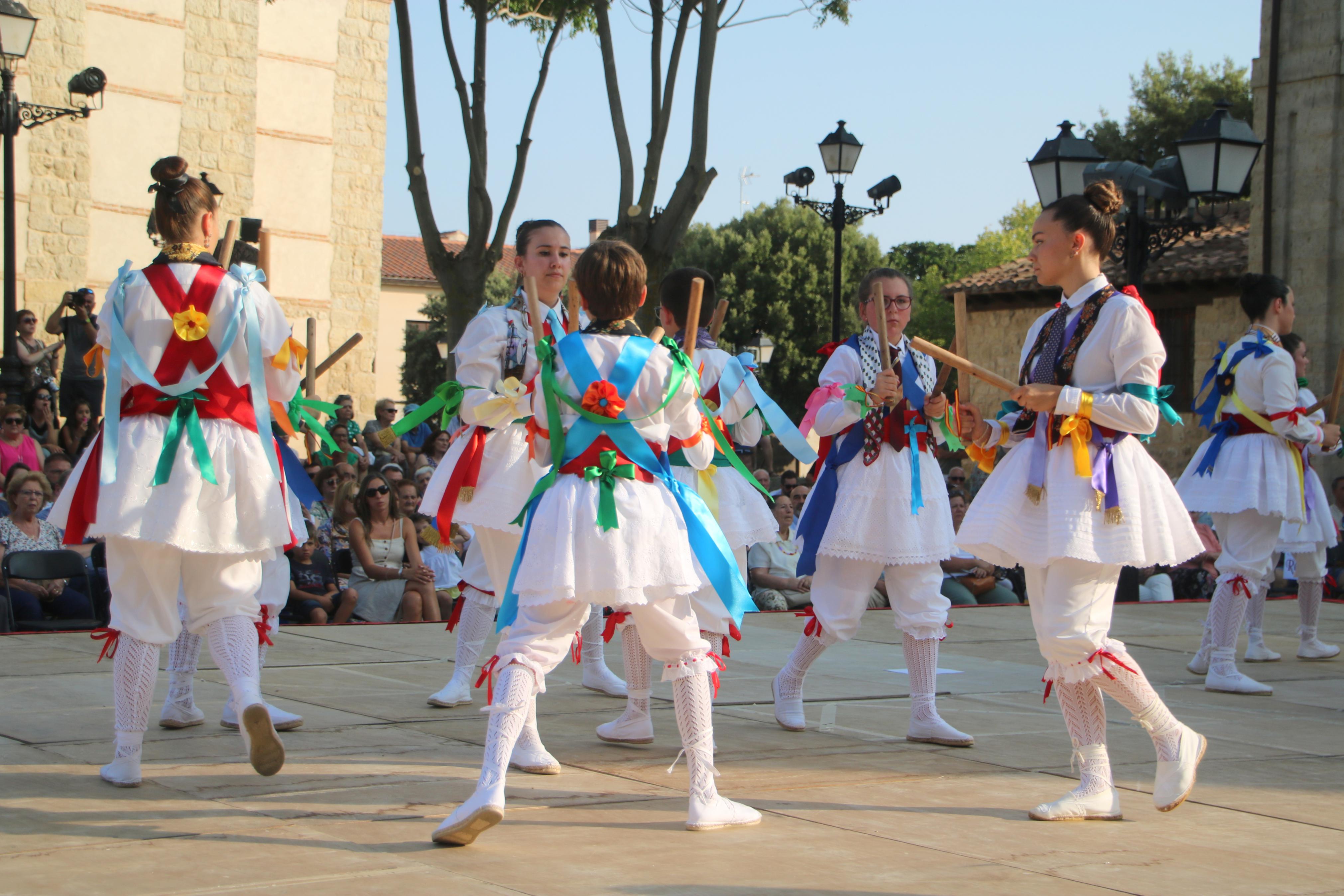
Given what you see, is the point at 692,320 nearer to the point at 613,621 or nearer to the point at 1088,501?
the point at 1088,501

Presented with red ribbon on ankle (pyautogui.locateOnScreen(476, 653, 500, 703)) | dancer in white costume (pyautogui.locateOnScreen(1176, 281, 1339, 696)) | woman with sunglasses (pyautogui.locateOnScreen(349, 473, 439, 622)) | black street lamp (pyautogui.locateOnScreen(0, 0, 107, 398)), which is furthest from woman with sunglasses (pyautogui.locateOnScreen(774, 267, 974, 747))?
black street lamp (pyautogui.locateOnScreen(0, 0, 107, 398))

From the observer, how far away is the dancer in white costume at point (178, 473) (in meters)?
4.42

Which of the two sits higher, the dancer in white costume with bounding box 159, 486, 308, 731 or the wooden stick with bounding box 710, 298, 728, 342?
the wooden stick with bounding box 710, 298, 728, 342

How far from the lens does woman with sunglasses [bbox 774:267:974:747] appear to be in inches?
222

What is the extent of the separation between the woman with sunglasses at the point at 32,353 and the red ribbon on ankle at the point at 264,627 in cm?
776

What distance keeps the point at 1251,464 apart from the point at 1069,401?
3.68 metres

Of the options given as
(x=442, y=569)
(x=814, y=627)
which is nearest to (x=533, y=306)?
(x=814, y=627)

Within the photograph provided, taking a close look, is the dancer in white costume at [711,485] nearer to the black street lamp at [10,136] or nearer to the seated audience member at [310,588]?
the seated audience member at [310,588]

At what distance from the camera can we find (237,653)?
454cm

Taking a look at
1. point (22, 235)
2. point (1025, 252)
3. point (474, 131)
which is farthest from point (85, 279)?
point (1025, 252)

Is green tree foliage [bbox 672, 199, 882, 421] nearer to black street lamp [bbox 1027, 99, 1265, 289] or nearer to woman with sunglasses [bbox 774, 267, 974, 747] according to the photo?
black street lamp [bbox 1027, 99, 1265, 289]

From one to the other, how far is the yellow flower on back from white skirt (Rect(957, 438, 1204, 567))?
258 cm

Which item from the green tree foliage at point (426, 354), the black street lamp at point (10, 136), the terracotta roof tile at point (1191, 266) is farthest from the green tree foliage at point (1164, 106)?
the black street lamp at point (10, 136)

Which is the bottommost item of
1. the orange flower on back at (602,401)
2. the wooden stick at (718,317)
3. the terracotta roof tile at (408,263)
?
the orange flower on back at (602,401)
